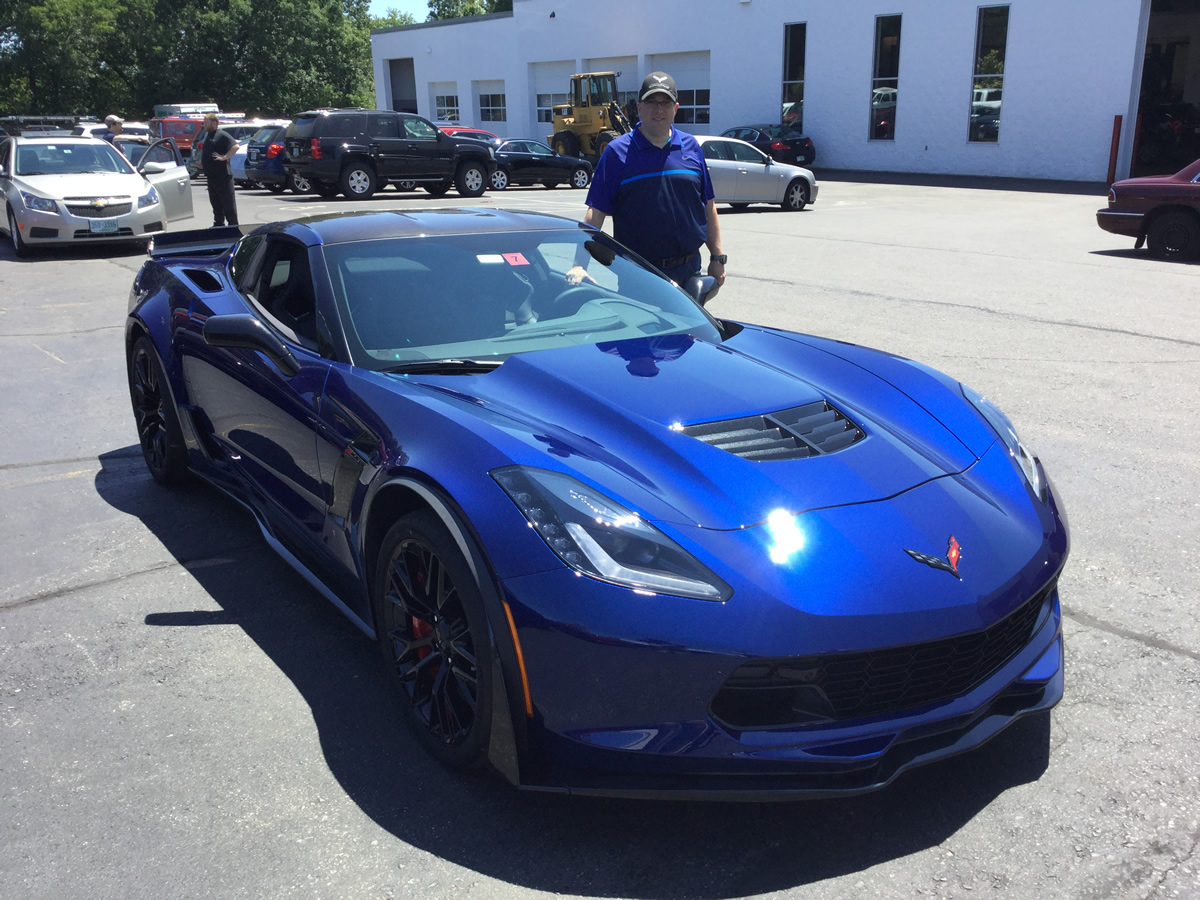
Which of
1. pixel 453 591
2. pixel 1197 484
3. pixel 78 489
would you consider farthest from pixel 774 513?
pixel 78 489

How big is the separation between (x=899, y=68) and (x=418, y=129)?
16.3 meters

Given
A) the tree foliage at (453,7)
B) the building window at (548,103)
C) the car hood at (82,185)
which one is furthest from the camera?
the tree foliage at (453,7)

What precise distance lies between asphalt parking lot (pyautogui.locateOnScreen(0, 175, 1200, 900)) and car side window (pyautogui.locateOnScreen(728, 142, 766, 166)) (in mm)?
14784

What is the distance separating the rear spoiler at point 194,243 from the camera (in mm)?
5574

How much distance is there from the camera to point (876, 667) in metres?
2.39

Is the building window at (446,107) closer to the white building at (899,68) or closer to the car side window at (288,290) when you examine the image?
the white building at (899,68)

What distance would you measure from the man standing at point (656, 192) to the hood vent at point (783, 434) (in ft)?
7.91

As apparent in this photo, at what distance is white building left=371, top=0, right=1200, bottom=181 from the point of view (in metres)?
27.9

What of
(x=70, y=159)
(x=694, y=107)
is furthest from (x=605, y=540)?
(x=694, y=107)

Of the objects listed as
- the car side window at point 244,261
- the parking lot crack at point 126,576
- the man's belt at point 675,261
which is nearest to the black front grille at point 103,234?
the car side window at point 244,261

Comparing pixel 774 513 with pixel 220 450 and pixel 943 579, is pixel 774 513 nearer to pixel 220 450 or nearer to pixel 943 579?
pixel 943 579

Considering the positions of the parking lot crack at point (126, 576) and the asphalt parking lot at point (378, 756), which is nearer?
the asphalt parking lot at point (378, 756)

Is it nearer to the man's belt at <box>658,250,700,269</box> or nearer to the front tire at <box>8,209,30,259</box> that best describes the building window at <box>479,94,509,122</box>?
the front tire at <box>8,209,30,259</box>

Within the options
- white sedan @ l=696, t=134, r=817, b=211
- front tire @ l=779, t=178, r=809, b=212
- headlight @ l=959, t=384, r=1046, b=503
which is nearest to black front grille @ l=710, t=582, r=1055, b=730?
headlight @ l=959, t=384, r=1046, b=503
